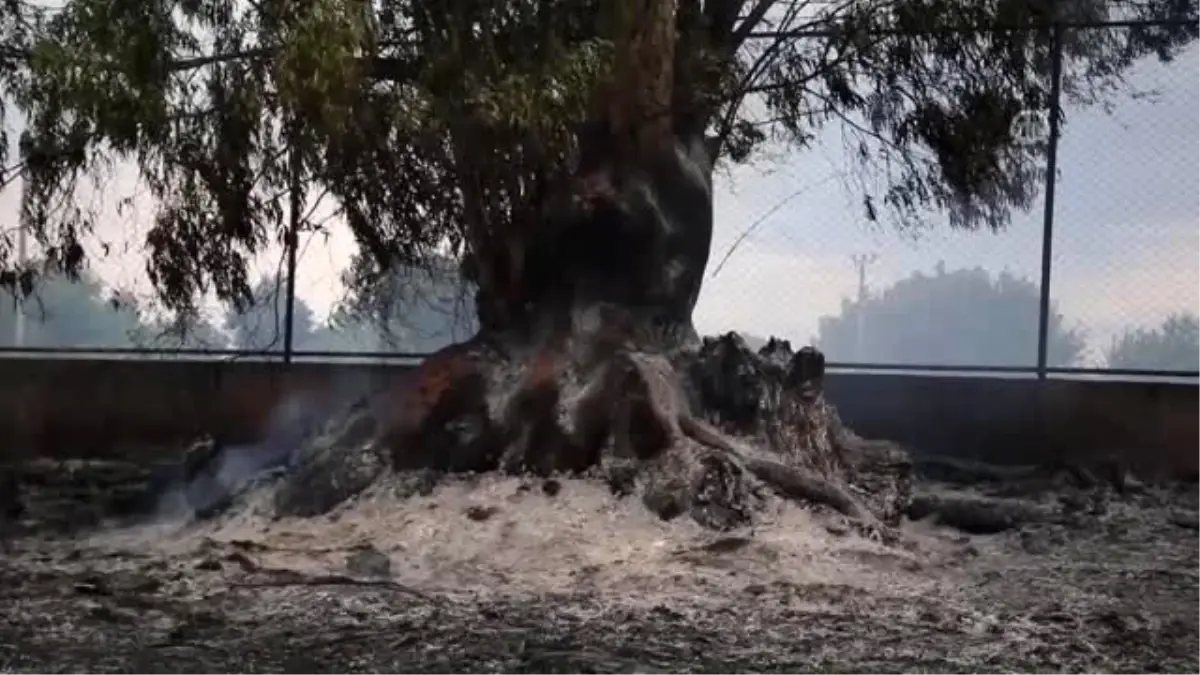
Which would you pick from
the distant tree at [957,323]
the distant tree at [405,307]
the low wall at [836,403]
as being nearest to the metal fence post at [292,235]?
the low wall at [836,403]

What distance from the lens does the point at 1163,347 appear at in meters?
A: 8.40

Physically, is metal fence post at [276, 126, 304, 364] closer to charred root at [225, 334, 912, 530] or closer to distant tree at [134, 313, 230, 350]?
distant tree at [134, 313, 230, 350]

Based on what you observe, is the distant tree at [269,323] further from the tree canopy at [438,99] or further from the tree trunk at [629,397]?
the tree trunk at [629,397]

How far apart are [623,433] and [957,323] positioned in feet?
10.9

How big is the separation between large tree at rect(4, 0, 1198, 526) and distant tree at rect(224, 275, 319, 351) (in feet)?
3.03

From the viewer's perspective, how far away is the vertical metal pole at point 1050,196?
8.37 meters

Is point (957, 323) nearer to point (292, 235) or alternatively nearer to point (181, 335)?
point (292, 235)

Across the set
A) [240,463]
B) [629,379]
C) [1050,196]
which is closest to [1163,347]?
[1050,196]

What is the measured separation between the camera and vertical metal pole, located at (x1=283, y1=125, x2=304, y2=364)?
19.2ft

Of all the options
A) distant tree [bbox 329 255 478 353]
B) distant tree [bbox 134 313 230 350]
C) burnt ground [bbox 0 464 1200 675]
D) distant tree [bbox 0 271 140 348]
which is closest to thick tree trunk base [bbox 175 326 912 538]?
burnt ground [bbox 0 464 1200 675]

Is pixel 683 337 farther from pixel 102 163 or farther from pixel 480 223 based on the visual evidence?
pixel 102 163

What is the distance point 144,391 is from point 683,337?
4.04m

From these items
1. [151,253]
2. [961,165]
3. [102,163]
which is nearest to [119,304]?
[151,253]

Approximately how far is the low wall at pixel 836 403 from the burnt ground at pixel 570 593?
69.0 inches
